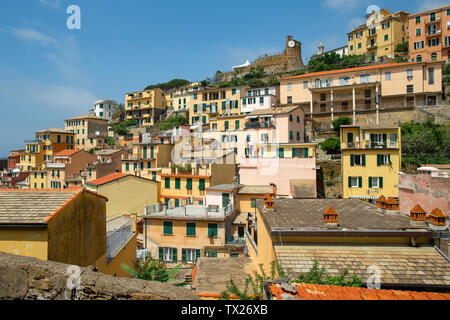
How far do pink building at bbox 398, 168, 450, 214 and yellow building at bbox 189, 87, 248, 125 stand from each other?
127 feet

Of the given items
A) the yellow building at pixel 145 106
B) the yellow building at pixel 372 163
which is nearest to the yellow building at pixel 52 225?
the yellow building at pixel 372 163

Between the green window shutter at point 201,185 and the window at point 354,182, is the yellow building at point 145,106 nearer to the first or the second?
the green window shutter at point 201,185

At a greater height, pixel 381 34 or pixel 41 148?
pixel 381 34

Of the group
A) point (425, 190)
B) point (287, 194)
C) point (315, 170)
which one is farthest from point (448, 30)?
point (425, 190)

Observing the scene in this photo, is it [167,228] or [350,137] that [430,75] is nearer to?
[350,137]

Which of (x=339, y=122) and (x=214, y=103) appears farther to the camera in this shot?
(x=214, y=103)

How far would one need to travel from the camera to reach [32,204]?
9594 mm

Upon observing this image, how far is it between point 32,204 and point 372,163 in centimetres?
2925

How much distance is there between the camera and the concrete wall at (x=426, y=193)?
50.0ft

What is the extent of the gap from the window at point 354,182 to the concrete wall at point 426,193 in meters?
12.5

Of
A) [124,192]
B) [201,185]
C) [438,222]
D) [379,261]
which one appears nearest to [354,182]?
[201,185]
